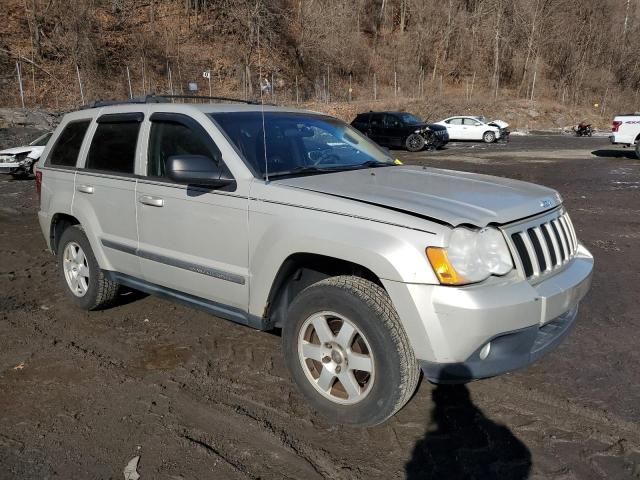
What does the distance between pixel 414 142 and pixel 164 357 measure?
22.5 m

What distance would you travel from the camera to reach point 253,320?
11.6ft

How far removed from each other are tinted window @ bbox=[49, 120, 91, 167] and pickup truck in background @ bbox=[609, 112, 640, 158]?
19863 millimetres

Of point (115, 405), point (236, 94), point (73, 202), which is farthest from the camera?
point (236, 94)

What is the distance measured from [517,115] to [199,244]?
4351 cm

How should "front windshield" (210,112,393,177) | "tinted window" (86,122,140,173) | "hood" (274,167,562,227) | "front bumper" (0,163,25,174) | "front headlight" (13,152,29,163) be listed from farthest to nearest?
1. "front headlight" (13,152,29,163)
2. "front bumper" (0,163,25,174)
3. "tinted window" (86,122,140,173)
4. "front windshield" (210,112,393,177)
5. "hood" (274,167,562,227)

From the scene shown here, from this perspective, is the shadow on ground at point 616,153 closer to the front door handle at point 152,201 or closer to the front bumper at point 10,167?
the front bumper at point 10,167

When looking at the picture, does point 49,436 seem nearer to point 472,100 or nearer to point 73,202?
point 73,202

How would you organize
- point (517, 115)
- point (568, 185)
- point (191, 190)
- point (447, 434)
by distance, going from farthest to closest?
1. point (517, 115)
2. point (568, 185)
3. point (191, 190)
4. point (447, 434)

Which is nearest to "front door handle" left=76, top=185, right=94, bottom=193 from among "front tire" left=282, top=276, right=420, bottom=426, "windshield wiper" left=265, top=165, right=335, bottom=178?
"windshield wiper" left=265, top=165, right=335, bottom=178

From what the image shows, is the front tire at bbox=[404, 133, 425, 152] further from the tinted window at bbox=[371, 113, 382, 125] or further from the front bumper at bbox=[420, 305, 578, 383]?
the front bumper at bbox=[420, 305, 578, 383]

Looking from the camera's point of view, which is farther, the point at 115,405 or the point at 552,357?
the point at 552,357

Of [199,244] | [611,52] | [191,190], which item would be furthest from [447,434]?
[611,52]

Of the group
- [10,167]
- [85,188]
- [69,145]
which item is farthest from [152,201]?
[10,167]

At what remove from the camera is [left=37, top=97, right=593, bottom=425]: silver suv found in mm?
2777
